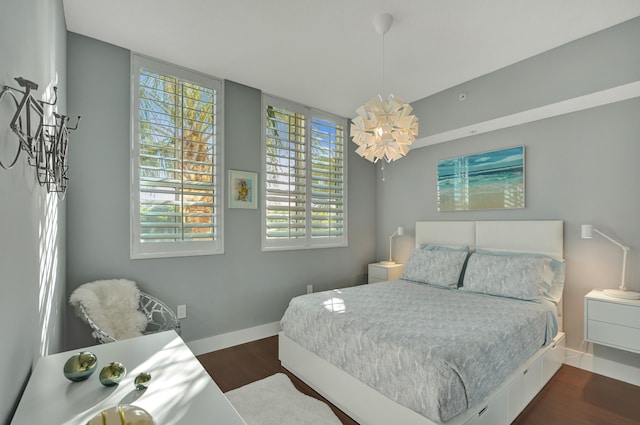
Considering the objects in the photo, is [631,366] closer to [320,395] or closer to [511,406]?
[511,406]

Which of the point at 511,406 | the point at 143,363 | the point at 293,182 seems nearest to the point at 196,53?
the point at 293,182

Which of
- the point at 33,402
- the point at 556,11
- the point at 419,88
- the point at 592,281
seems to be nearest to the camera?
the point at 33,402

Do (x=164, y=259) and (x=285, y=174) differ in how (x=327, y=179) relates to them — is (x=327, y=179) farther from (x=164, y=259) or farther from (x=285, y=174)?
(x=164, y=259)

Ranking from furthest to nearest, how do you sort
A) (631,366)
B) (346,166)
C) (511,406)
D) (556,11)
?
(346,166)
(631,366)
(556,11)
(511,406)

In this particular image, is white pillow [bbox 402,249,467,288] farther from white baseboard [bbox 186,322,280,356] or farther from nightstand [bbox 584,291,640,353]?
white baseboard [bbox 186,322,280,356]

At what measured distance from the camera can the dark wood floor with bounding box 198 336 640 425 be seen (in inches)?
82.4

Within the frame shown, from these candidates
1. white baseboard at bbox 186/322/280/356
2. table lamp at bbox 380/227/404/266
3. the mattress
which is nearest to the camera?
the mattress

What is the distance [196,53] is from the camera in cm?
281

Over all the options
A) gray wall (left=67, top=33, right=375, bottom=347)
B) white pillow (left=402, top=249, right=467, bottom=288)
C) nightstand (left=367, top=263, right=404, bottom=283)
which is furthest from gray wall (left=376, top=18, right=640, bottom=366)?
gray wall (left=67, top=33, right=375, bottom=347)

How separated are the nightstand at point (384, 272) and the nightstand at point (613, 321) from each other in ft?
6.73

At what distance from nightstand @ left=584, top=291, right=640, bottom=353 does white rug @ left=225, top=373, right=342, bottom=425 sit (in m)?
2.19

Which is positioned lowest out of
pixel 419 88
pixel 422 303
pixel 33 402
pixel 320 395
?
pixel 320 395

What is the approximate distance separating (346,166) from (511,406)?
3230 mm

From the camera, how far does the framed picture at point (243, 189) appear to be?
131 inches
